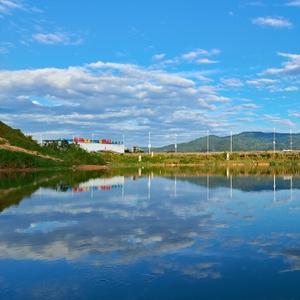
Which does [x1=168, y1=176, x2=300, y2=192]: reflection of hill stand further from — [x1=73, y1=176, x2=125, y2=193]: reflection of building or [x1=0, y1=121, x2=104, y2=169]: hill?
[x1=0, y1=121, x2=104, y2=169]: hill

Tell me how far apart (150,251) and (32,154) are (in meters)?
65.7

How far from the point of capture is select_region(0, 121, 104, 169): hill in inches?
2665

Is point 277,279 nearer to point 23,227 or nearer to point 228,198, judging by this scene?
point 23,227

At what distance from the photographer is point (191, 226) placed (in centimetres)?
1844

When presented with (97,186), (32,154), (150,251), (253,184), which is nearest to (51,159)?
(32,154)

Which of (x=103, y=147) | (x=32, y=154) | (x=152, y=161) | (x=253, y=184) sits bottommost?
(x=253, y=184)

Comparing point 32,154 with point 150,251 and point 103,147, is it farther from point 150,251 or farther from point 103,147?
point 150,251

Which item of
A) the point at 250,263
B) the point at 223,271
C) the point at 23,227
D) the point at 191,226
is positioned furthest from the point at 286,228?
the point at 23,227

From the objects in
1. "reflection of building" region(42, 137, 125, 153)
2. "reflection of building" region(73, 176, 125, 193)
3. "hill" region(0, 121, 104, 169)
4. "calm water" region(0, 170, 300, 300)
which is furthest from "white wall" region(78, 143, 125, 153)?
"calm water" region(0, 170, 300, 300)

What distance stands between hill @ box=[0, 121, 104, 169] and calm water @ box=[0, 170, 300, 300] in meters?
43.7

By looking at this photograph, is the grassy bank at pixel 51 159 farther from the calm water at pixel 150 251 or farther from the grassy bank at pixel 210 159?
the calm water at pixel 150 251

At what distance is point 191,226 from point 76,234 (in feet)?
15.4

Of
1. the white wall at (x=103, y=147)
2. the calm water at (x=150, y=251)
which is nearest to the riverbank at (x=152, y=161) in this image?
the white wall at (x=103, y=147)

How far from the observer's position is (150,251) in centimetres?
1380
